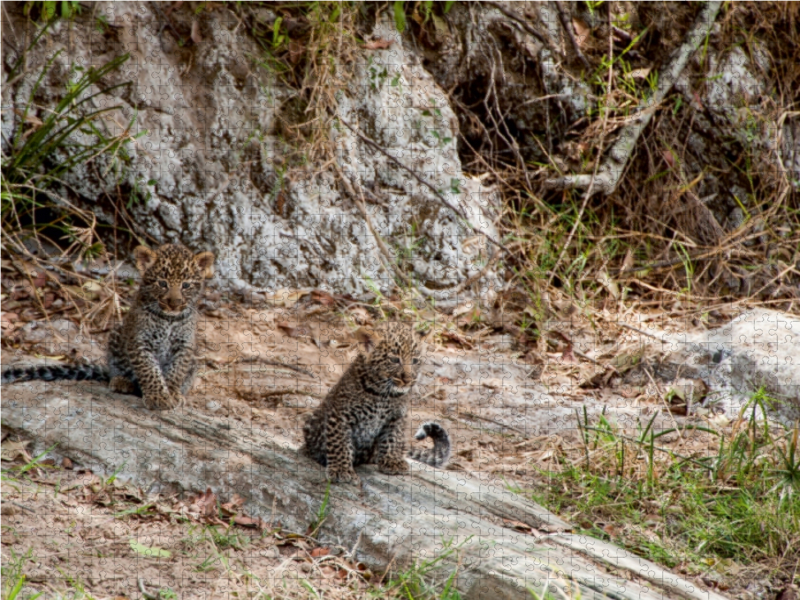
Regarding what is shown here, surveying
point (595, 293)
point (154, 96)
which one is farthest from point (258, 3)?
point (595, 293)

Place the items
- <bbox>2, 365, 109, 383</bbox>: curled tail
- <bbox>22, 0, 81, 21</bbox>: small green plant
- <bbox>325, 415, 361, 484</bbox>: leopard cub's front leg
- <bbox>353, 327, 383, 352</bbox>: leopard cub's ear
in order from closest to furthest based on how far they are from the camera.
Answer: <bbox>325, 415, 361, 484</bbox>: leopard cub's front leg
<bbox>353, 327, 383, 352</bbox>: leopard cub's ear
<bbox>2, 365, 109, 383</bbox>: curled tail
<bbox>22, 0, 81, 21</bbox>: small green plant

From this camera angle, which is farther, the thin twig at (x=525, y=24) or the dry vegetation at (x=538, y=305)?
the thin twig at (x=525, y=24)

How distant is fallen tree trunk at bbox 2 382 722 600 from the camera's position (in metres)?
4.95

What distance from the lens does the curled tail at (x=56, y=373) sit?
6750mm

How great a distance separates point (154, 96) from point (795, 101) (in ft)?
25.8

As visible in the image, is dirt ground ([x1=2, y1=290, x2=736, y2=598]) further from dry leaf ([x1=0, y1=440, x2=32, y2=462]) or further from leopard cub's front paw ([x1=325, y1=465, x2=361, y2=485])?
leopard cub's front paw ([x1=325, y1=465, x2=361, y2=485])

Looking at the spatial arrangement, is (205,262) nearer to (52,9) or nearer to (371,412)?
(371,412)

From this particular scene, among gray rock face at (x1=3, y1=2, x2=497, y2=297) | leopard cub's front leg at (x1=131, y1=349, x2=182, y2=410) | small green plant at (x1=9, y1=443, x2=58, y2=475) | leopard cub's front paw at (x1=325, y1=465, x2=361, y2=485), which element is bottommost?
small green plant at (x1=9, y1=443, x2=58, y2=475)

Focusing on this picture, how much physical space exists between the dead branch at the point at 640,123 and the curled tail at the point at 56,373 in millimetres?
5871

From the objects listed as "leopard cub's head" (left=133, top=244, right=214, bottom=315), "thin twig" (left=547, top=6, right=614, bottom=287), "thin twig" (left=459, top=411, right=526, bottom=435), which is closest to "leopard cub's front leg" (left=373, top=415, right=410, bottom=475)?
"leopard cub's head" (left=133, top=244, right=214, bottom=315)

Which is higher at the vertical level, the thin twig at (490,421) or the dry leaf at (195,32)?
the dry leaf at (195,32)

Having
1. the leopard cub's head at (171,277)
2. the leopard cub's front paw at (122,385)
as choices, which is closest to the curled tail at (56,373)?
the leopard cub's front paw at (122,385)

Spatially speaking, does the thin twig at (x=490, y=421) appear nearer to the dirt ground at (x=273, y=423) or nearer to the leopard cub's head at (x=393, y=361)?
the dirt ground at (x=273, y=423)

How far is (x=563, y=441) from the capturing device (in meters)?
7.36
